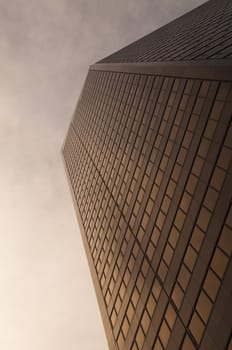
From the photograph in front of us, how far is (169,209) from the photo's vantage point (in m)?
36.3

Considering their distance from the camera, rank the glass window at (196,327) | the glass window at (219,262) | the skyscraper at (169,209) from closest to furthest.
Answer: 1. the glass window at (219,262)
2. the glass window at (196,327)
3. the skyscraper at (169,209)

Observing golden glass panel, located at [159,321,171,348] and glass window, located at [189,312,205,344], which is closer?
glass window, located at [189,312,205,344]

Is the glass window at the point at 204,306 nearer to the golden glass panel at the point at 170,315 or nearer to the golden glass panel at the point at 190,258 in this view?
the golden glass panel at the point at 190,258

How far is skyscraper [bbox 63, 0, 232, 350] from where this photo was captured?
26.8 metres

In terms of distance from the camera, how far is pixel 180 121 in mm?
39500

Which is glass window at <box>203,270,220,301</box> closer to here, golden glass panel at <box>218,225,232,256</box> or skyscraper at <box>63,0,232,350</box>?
skyscraper at <box>63,0,232,350</box>

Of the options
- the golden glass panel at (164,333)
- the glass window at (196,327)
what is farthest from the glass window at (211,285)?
the golden glass panel at (164,333)

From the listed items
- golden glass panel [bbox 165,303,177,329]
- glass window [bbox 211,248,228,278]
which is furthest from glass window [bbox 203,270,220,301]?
golden glass panel [bbox 165,303,177,329]

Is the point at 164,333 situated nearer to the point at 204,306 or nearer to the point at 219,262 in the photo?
the point at 204,306

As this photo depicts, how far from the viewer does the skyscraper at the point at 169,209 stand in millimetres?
26812

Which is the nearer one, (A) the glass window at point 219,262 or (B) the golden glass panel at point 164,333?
(A) the glass window at point 219,262

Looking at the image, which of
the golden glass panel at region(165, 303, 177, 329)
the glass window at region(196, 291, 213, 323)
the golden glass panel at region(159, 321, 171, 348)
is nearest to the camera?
the glass window at region(196, 291, 213, 323)

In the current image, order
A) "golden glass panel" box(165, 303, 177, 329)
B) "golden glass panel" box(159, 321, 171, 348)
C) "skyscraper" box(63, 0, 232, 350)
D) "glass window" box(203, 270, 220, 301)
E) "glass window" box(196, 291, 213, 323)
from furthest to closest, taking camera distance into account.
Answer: "golden glass panel" box(159, 321, 171, 348) < "golden glass panel" box(165, 303, 177, 329) < "skyscraper" box(63, 0, 232, 350) < "glass window" box(196, 291, 213, 323) < "glass window" box(203, 270, 220, 301)

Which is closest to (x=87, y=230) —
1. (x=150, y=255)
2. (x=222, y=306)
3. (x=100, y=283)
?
(x=100, y=283)
